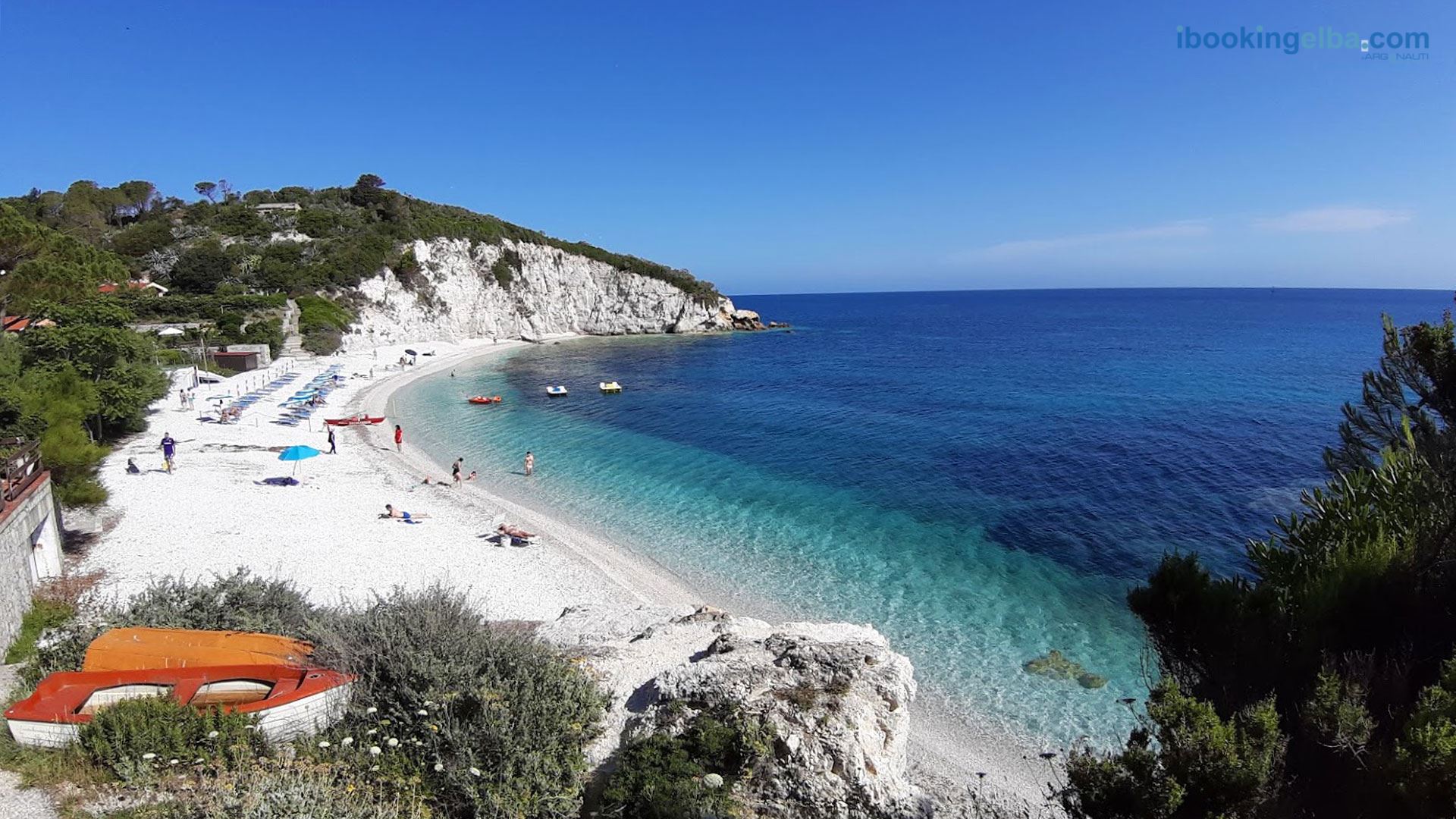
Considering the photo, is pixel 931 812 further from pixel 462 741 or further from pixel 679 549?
pixel 679 549

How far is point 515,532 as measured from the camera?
20.1 meters

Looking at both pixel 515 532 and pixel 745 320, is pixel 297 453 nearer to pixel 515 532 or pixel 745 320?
pixel 515 532

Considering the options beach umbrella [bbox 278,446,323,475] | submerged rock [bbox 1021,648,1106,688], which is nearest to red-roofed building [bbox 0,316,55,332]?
beach umbrella [bbox 278,446,323,475]

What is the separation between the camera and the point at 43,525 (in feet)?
47.0

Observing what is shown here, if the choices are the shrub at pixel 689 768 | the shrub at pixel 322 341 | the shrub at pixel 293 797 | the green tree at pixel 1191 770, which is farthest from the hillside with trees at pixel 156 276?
the green tree at pixel 1191 770

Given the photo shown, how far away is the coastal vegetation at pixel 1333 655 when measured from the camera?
5.52 m

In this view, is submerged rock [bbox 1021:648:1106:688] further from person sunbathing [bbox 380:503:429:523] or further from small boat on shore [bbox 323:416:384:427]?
small boat on shore [bbox 323:416:384:427]

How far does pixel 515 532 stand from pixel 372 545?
3.83 m

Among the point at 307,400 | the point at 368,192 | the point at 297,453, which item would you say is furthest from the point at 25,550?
the point at 368,192

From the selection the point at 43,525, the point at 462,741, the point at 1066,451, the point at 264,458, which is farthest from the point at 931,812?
the point at 264,458

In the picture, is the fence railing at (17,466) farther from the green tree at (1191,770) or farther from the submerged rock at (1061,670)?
the submerged rock at (1061,670)

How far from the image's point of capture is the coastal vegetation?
5.52m

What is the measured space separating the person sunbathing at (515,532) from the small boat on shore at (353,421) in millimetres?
18770

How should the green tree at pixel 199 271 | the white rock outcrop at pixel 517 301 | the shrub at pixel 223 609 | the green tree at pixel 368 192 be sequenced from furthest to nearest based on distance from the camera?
the green tree at pixel 368 192 → the white rock outcrop at pixel 517 301 → the green tree at pixel 199 271 → the shrub at pixel 223 609
